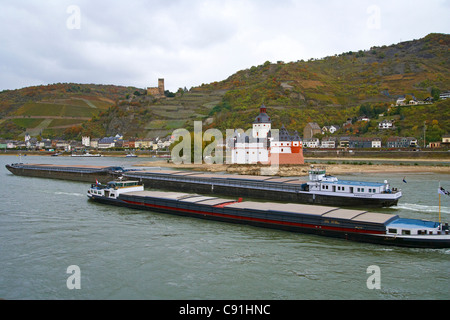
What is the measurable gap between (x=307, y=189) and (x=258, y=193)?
19.5 feet

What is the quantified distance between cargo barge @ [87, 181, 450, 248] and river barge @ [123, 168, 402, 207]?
307 inches

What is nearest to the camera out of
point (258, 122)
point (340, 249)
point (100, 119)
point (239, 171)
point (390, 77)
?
point (340, 249)

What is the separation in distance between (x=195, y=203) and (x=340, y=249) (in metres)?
12.9

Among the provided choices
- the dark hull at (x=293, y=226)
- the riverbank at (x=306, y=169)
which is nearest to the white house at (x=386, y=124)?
the riverbank at (x=306, y=169)

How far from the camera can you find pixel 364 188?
32.3 meters

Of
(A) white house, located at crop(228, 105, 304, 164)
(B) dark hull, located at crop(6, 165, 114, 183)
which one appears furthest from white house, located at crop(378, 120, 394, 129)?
(B) dark hull, located at crop(6, 165, 114, 183)

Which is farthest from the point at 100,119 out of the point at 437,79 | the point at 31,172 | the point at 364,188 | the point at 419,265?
the point at 419,265

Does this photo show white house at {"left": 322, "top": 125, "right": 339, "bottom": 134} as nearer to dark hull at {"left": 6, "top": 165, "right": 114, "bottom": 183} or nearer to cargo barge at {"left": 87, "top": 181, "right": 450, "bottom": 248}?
dark hull at {"left": 6, "top": 165, "right": 114, "bottom": 183}

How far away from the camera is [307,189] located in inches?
1407

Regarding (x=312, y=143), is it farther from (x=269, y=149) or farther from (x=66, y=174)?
(x=66, y=174)

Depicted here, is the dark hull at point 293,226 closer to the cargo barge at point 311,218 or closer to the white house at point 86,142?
the cargo barge at point 311,218

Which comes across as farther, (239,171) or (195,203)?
(239,171)

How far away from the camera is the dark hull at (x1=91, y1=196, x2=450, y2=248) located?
20.7 metres

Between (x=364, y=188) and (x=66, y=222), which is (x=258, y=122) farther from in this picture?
(x=66, y=222)
